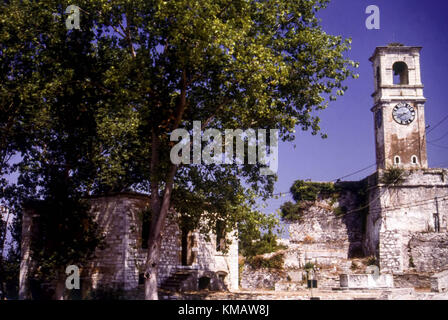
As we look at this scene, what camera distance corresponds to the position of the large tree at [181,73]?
17594 mm

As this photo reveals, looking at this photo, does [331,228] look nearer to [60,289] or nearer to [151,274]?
[60,289]

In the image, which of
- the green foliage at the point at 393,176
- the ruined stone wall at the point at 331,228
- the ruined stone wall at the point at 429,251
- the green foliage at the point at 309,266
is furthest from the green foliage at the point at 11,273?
the ruined stone wall at the point at 429,251

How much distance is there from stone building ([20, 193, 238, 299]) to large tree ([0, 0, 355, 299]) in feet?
11.2

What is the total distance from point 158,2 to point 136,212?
11751 mm

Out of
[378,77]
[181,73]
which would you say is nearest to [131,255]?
[181,73]

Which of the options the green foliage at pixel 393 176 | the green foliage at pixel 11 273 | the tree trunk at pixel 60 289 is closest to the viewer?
the tree trunk at pixel 60 289

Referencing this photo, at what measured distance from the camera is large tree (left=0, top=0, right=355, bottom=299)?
57.7 ft

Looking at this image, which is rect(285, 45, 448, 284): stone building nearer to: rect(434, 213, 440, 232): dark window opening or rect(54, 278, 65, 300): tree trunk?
rect(434, 213, 440, 232): dark window opening

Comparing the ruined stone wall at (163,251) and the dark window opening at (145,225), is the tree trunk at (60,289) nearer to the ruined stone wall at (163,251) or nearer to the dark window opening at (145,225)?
the ruined stone wall at (163,251)

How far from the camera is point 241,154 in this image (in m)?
20.1

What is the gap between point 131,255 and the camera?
79.8 ft

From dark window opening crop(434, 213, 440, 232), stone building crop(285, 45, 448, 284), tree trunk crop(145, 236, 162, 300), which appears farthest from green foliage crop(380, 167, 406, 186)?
tree trunk crop(145, 236, 162, 300)

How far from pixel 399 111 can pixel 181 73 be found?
100 feet

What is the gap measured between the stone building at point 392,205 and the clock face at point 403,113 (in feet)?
0.25
